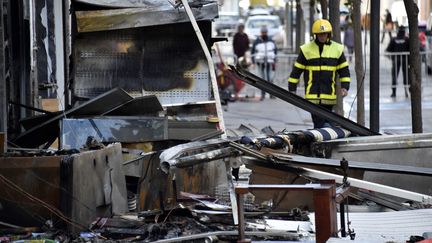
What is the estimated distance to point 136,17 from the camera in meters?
11.4

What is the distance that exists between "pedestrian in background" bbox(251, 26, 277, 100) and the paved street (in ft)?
1.23

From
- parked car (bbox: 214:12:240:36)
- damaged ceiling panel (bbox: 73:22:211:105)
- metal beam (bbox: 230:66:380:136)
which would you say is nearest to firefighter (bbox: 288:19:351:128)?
damaged ceiling panel (bbox: 73:22:211:105)

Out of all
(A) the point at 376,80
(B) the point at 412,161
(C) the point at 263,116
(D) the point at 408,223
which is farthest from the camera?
(C) the point at 263,116

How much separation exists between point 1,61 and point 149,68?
2.39 meters

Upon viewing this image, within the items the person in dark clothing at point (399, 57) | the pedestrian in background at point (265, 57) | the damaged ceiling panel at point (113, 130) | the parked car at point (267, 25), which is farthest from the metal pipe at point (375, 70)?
the parked car at point (267, 25)

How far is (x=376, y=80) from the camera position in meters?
12.6

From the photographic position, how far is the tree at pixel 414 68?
40.0ft

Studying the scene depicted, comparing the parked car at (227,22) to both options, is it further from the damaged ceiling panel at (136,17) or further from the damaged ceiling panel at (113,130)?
the damaged ceiling panel at (113,130)

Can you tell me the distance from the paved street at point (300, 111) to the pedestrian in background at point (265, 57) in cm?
37

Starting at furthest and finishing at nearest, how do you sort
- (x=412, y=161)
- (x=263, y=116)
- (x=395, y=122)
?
(x=263, y=116), (x=395, y=122), (x=412, y=161)

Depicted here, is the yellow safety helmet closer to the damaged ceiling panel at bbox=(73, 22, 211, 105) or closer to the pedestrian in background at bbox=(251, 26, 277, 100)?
the damaged ceiling panel at bbox=(73, 22, 211, 105)

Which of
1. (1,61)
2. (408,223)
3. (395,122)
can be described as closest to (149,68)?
(1,61)

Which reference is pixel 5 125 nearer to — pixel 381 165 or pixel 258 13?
pixel 381 165

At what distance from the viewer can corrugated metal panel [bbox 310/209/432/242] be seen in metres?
7.13
